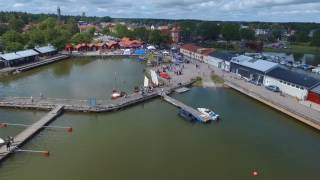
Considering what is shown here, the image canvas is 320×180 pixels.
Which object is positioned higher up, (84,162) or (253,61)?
(253,61)

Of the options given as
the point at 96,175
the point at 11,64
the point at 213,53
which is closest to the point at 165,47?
the point at 213,53

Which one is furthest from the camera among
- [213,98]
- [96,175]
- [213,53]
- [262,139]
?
[213,53]

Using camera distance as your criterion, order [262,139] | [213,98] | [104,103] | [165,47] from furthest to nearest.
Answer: [165,47], [213,98], [104,103], [262,139]

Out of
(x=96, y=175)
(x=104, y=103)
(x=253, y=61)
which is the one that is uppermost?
(x=253, y=61)

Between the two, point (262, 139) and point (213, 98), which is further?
point (213, 98)

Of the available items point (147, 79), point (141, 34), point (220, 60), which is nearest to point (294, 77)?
point (220, 60)

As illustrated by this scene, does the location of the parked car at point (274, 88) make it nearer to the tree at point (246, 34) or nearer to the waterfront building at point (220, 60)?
the waterfront building at point (220, 60)

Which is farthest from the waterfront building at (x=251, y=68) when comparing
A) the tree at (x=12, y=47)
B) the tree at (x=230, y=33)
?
the tree at (x=230, y=33)

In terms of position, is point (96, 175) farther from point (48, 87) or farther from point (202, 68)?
point (202, 68)
